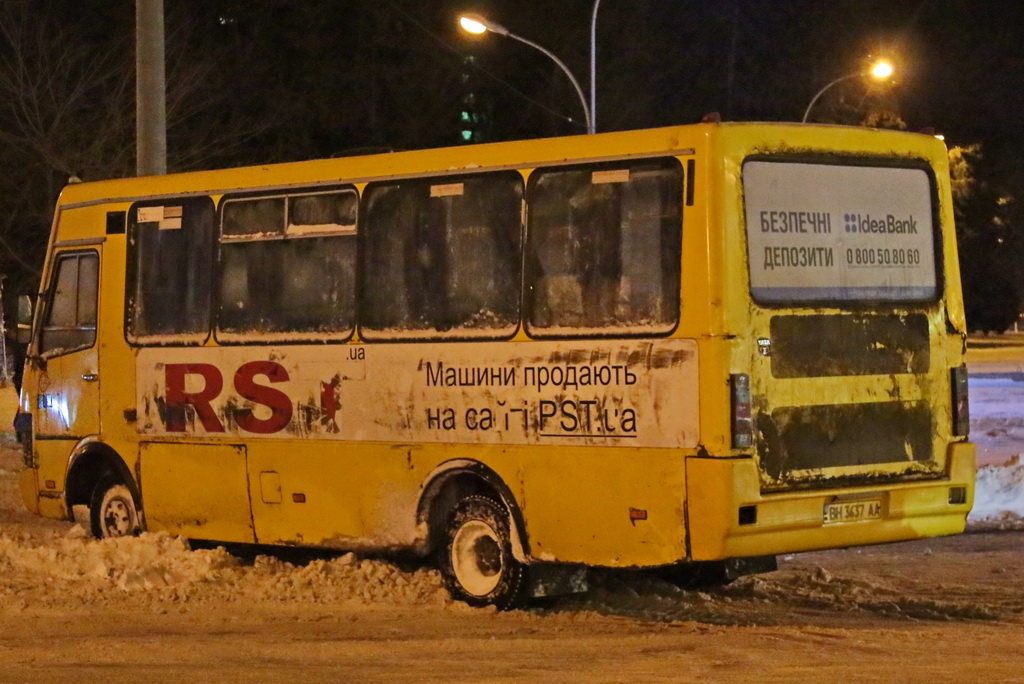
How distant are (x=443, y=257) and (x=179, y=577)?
2.98 meters

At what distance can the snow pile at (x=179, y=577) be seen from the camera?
33.5ft

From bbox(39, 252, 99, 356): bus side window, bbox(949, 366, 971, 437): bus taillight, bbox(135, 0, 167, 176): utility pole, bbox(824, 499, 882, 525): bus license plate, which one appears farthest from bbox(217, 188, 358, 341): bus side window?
bbox(135, 0, 167, 176): utility pole

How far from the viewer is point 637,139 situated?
8.95m

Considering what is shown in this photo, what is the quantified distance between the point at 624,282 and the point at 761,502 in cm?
148

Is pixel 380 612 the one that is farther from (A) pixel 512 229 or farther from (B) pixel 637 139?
(B) pixel 637 139

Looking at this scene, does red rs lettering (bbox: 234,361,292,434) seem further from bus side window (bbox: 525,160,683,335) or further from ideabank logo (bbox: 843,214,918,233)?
ideabank logo (bbox: 843,214,918,233)

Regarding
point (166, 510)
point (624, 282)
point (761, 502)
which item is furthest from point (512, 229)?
point (166, 510)

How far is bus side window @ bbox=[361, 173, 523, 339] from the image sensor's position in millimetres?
9570

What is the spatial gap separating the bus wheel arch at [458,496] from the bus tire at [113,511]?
294 centimetres

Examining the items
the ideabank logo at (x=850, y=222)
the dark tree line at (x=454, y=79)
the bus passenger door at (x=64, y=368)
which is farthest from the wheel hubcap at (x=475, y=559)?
the dark tree line at (x=454, y=79)

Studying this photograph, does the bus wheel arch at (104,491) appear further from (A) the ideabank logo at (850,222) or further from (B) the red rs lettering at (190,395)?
(A) the ideabank logo at (850,222)

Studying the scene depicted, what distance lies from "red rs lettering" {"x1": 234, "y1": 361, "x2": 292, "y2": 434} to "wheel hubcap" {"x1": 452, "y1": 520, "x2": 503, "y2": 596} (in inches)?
66.4

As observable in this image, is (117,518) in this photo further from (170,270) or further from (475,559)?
(475,559)

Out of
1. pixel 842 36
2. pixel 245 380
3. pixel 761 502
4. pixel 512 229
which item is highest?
pixel 842 36
